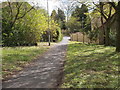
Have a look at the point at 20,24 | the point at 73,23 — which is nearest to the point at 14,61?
the point at 20,24

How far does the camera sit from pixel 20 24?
55.6 ft

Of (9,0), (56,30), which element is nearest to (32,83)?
(9,0)

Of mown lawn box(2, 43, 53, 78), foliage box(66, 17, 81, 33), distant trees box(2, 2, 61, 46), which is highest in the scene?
foliage box(66, 17, 81, 33)

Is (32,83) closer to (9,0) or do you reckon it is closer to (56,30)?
(9,0)

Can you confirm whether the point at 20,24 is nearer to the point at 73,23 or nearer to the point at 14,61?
the point at 14,61

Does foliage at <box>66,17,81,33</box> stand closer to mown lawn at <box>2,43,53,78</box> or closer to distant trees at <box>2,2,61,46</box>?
distant trees at <box>2,2,61,46</box>

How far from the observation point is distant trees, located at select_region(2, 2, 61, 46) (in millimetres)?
15100

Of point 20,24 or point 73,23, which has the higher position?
point 73,23

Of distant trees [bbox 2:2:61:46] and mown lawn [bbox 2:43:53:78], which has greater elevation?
distant trees [bbox 2:2:61:46]

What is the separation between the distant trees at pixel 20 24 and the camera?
49.5 ft

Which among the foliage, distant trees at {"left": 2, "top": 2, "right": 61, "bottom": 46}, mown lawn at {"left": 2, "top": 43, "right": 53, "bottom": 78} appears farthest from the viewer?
the foliage

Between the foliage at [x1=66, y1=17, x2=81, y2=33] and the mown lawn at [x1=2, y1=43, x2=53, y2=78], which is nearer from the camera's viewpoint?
the mown lawn at [x1=2, y1=43, x2=53, y2=78]

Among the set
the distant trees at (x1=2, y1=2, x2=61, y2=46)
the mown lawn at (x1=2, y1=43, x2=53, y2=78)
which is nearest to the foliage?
the distant trees at (x1=2, y1=2, x2=61, y2=46)

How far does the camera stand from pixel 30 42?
18516 mm
